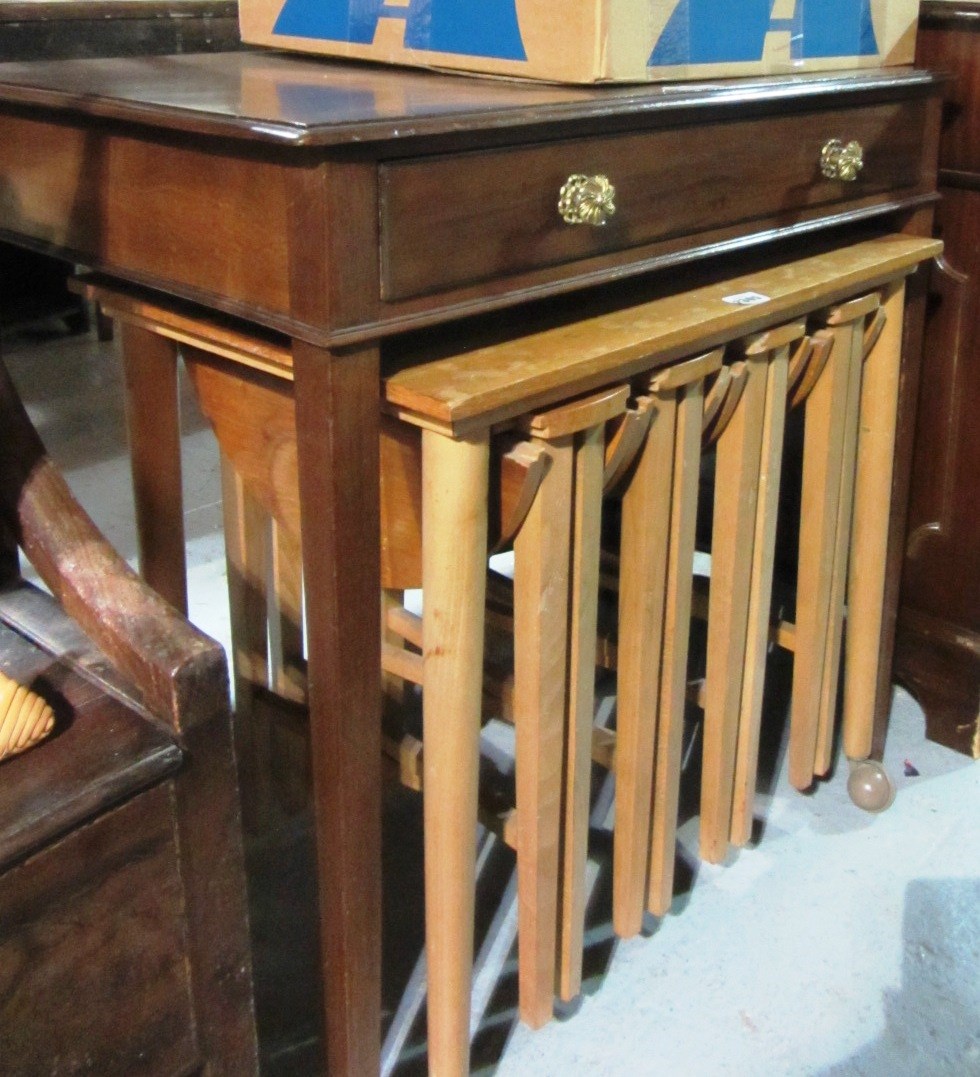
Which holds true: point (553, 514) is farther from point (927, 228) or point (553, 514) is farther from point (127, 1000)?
point (927, 228)

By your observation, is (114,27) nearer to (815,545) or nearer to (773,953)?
(815,545)

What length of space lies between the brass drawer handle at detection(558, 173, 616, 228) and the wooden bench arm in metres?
0.44

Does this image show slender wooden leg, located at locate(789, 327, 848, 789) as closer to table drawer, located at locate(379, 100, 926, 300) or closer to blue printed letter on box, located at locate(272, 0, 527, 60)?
table drawer, located at locate(379, 100, 926, 300)

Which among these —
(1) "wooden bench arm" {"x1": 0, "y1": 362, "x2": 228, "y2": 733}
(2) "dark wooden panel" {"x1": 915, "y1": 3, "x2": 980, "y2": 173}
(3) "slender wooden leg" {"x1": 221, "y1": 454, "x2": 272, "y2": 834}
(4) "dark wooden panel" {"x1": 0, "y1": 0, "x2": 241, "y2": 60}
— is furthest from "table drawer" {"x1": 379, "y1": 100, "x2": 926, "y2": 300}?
(4) "dark wooden panel" {"x1": 0, "y1": 0, "x2": 241, "y2": 60}

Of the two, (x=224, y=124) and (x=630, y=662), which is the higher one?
(x=224, y=124)

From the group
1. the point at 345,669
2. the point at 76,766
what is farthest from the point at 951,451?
the point at 76,766

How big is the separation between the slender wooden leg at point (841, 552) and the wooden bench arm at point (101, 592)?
0.81m

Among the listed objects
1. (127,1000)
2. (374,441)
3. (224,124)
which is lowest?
(127,1000)

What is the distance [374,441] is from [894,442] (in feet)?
2.72

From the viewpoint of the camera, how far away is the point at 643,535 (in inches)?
44.8

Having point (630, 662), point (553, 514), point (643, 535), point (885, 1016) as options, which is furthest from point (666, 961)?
point (553, 514)

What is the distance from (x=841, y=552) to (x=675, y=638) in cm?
35

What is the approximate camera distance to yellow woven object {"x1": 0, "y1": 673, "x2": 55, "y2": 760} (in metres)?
0.71

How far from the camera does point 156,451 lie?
4.27 feet
